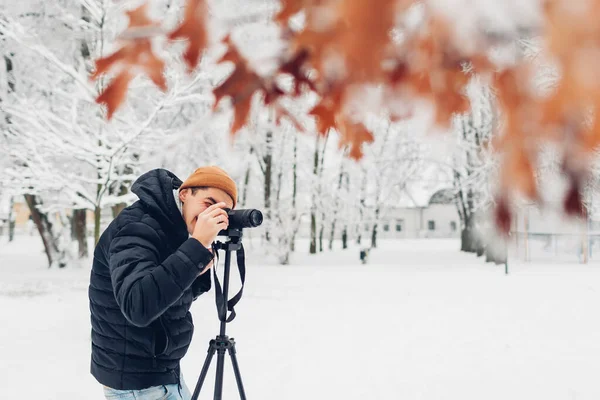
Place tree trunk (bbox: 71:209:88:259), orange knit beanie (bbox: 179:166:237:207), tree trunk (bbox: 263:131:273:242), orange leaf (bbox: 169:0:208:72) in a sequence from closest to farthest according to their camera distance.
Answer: orange leaf (bbox: 169:0:208:72), orange knit beanie (bbox: 179:166:237:207), tree trunk (bbox: 71:209:88:259), tree trunk (bbox: 263:131:273:242)

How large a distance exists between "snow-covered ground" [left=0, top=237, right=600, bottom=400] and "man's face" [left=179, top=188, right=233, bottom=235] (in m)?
2.35

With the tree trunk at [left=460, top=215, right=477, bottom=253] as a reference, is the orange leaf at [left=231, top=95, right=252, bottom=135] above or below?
above

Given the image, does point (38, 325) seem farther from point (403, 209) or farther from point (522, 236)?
point (403, 209)

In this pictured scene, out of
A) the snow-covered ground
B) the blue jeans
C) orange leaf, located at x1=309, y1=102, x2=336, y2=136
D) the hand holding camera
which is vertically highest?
orange leaf, located at x1=309, y1=102, x2=336, y2=136

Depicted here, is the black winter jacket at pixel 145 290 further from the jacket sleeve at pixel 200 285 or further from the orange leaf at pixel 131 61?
the orange leaf at pixel 131 61

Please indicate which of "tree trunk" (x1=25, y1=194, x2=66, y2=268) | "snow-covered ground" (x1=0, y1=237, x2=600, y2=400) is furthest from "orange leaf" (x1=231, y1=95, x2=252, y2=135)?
"tree trunk" (x1=25, y1=194, x2=66, y2=268)

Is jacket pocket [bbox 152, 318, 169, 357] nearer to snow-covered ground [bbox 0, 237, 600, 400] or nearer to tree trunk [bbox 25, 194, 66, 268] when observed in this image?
snow-covered ground [bbox 0, 237, 600, 400]

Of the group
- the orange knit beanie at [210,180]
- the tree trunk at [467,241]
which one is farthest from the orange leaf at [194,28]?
the tree trunk at [467,241]

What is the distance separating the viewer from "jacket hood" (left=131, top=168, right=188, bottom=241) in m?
1.85

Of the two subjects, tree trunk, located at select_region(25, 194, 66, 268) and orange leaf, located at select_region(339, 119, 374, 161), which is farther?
tree trunk, located at select_region(25, 194, 66, 268)

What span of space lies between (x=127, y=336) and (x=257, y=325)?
4781 millimetres

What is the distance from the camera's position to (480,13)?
0.79 m

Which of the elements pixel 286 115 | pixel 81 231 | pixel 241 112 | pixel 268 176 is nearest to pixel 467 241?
pixel 268 176

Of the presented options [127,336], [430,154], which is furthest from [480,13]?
[430,154]
